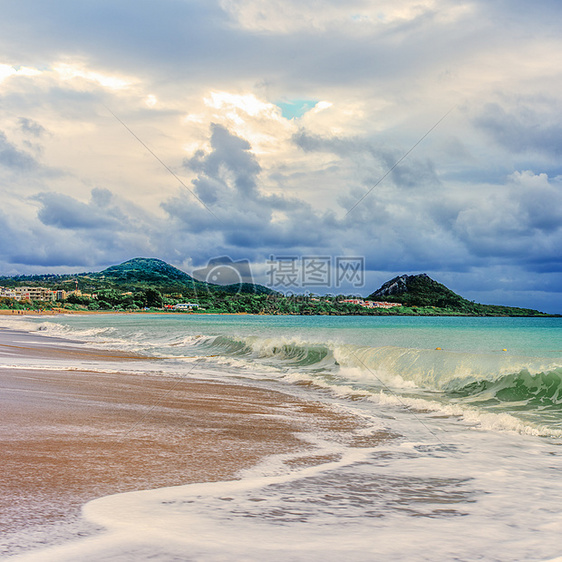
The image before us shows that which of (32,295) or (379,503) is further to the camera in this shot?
(32,295)

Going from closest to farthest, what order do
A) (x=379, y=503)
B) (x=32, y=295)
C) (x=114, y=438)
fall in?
(x=379, y=503)
(x=114, y=438)
(x=32, y=295)

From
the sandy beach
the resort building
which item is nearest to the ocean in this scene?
the sandy beach

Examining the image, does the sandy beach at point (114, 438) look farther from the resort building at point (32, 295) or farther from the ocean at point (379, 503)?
the resort building at point (32, 295)

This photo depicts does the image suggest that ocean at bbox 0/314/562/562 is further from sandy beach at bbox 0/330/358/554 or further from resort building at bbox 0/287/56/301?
resort building at bbox 0/287/56/301

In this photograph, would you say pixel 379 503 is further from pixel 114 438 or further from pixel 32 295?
pixel 32 295

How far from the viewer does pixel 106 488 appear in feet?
16.0

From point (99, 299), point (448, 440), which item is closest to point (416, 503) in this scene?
point (448, 440)

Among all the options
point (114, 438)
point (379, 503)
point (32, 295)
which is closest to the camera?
point (379, 503)

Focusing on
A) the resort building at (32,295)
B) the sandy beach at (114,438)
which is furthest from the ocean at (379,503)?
the resort building at (32,295)

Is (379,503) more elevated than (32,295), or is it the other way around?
(32,295)

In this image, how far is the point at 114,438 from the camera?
6977mm

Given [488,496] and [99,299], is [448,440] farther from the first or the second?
[99,299]

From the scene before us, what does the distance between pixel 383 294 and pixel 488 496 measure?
84.0m

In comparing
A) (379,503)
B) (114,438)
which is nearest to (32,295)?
(114,438)
